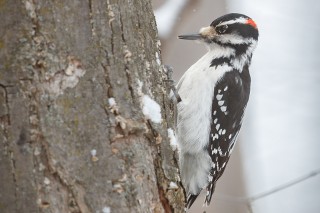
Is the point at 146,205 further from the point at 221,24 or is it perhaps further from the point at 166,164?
the point at 221,24

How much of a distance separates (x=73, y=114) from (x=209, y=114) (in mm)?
1797

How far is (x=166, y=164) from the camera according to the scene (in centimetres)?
262

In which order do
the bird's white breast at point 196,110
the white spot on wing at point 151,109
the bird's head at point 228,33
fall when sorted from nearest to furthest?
the white spot on wing at point 151,109, the bird's white breast at point 196,110, the bird's head at point 228,33

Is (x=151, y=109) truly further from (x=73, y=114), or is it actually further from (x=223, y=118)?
(x=223, y=118)

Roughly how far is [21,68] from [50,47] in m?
0.14

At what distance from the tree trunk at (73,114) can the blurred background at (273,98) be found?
Result: 85.1 inches

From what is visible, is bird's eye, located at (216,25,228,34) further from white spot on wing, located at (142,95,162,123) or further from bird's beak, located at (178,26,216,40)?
white spot on wing, located at (142,95,162,123)

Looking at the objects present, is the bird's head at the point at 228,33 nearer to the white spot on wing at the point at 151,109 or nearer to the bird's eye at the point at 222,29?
the bird's eye at the point at 222,29

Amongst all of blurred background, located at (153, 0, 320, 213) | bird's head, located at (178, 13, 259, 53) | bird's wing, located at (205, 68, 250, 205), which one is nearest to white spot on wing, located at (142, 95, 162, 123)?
bird's wing, located at (205, 68, 250, 205)

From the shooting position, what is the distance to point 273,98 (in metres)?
8.11

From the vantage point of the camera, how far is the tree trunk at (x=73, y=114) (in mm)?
2285

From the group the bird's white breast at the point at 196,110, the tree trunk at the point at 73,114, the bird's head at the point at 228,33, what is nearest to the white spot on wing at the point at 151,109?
the tree trunk at the point at 73,114

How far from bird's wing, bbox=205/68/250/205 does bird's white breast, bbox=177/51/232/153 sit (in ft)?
0.15

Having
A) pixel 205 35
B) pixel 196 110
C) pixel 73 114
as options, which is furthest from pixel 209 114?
pixel 73 114
